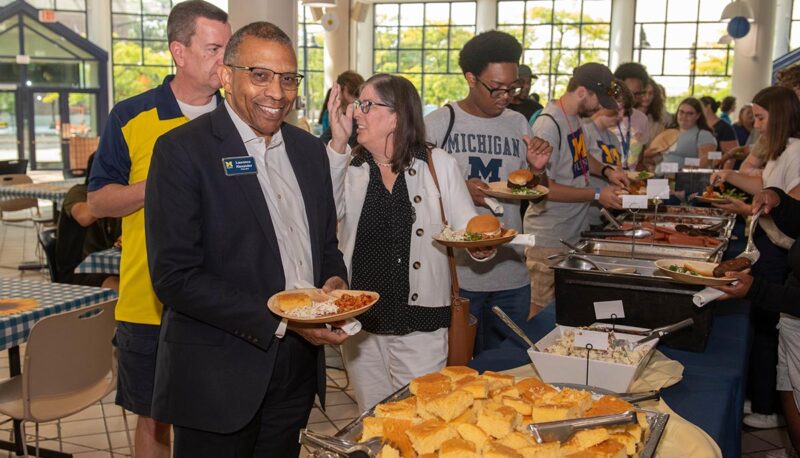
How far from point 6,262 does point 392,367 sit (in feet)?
21.9

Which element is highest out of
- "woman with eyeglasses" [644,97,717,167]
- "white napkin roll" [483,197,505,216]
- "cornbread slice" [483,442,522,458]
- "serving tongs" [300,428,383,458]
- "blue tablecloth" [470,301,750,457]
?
"woman with eyeglasses" [644,97,717,167]

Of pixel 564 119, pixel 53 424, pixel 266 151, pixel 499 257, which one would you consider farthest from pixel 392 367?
pixel 53 424

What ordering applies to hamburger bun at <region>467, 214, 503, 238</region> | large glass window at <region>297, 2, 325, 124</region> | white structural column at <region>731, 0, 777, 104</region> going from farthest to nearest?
large glass window at <region>297, 2, 325, 124</region>
white structural column at <region>731, 0, 777, 104</region>
hamburger bun at <region>467, 214, 503, 238</region>

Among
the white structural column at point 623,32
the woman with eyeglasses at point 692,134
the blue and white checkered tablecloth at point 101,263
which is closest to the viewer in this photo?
the blue and white checkered tablecloth at point 101,263

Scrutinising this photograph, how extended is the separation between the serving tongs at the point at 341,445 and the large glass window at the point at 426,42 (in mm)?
17769

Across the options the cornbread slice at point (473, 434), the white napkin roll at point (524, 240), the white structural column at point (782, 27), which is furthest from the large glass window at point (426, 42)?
the cornbread slice at point (473, 434)

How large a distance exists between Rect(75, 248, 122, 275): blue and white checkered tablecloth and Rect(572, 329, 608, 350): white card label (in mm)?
2627

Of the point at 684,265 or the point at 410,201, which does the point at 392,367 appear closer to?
the point at 410,201

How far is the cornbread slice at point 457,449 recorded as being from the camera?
3.78 ft

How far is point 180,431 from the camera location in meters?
1.63

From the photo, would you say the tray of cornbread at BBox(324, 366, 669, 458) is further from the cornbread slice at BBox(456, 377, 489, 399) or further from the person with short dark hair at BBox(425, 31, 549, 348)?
the person with short dark hair at BBox(425, 31, 549, 348)

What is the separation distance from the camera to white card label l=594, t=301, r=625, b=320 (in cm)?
213

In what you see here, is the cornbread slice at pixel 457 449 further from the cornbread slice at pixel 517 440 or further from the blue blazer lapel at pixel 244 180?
the blue blazer lapel at pixel 244 180

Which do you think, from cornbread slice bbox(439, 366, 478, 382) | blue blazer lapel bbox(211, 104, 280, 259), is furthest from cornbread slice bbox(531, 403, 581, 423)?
blue blazer lapel bbox(211, 104, 280, 259)
